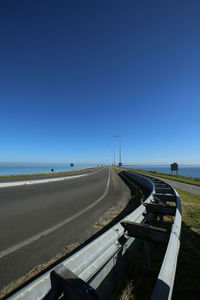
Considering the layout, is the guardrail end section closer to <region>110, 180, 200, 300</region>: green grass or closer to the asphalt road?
<region>110, 180, 200, 300</region>: green grass

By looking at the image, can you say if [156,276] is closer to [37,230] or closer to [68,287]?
[68,287]

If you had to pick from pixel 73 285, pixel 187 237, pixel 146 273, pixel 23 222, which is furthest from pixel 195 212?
pixel 23 222

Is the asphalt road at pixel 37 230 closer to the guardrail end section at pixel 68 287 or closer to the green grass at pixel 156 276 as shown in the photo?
the green grass at pixel 156 276

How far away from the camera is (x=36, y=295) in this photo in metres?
1.05

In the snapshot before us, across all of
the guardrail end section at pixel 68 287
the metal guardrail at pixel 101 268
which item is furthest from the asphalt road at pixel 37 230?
the guardrail end section at pixel 68 287

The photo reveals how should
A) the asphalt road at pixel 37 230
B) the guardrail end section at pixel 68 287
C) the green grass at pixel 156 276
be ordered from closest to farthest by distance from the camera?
the guardrail end section at pixel 68 287
the green grass at pixel 156 276
the asphalt road at pixel 37 230

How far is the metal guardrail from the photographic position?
1.06 m

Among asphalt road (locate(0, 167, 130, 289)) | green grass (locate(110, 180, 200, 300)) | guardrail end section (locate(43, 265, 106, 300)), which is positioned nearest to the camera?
guardrail end section (locate(43, 265, 106, 300))

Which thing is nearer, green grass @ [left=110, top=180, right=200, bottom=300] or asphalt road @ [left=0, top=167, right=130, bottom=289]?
green grass @ [left=110, top=180, right=200, bottom=300]

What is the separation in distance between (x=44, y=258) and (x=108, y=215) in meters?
2.71

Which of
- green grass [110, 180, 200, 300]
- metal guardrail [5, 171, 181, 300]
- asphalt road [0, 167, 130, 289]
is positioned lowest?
asphalt road [0, 167, 130, 289]

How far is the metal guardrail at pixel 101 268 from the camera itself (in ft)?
3.49

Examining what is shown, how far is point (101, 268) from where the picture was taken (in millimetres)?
1709

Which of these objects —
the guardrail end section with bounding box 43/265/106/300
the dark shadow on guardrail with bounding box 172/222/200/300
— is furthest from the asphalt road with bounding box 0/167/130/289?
the dark shadow on guardrail with bounding box 172/222/200/300
